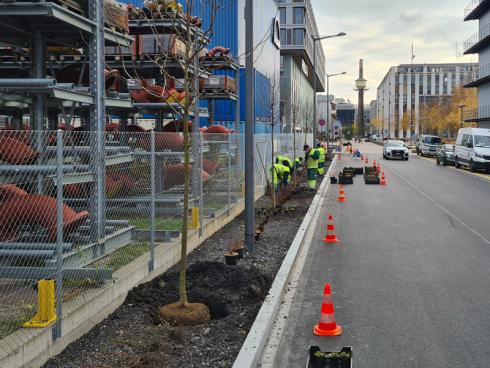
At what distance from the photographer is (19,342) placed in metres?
4.92

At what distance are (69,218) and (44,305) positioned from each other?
6.55 feet

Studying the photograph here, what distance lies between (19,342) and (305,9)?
79511 mm

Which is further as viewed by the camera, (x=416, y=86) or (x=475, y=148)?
(x=416, y=86)

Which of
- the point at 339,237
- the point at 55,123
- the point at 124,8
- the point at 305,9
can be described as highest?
the point at 305,9

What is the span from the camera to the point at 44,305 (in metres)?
5.27

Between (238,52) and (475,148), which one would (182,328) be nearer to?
(238,52)

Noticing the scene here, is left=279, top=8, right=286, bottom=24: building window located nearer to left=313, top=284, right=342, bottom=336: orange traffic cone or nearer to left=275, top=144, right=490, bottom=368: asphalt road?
left=275, top=144, right=490, bottom=368: asphalt road

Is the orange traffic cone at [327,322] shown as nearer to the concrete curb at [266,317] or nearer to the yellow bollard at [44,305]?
the concrete curb at [266,317]

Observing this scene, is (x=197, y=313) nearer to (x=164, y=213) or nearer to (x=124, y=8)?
(x=164, y=213)

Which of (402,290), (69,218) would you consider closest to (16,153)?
(69,218)

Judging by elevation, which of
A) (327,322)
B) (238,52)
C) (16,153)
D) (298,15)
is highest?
(298,15)

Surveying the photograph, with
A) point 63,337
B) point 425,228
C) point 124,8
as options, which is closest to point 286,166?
point 425,228

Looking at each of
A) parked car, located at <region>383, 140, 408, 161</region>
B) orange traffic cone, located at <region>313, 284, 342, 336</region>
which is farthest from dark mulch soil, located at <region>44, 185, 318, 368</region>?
parked car, located at <region>383, 140, 408, 161</region>

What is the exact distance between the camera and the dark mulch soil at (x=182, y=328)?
17.6 feet
